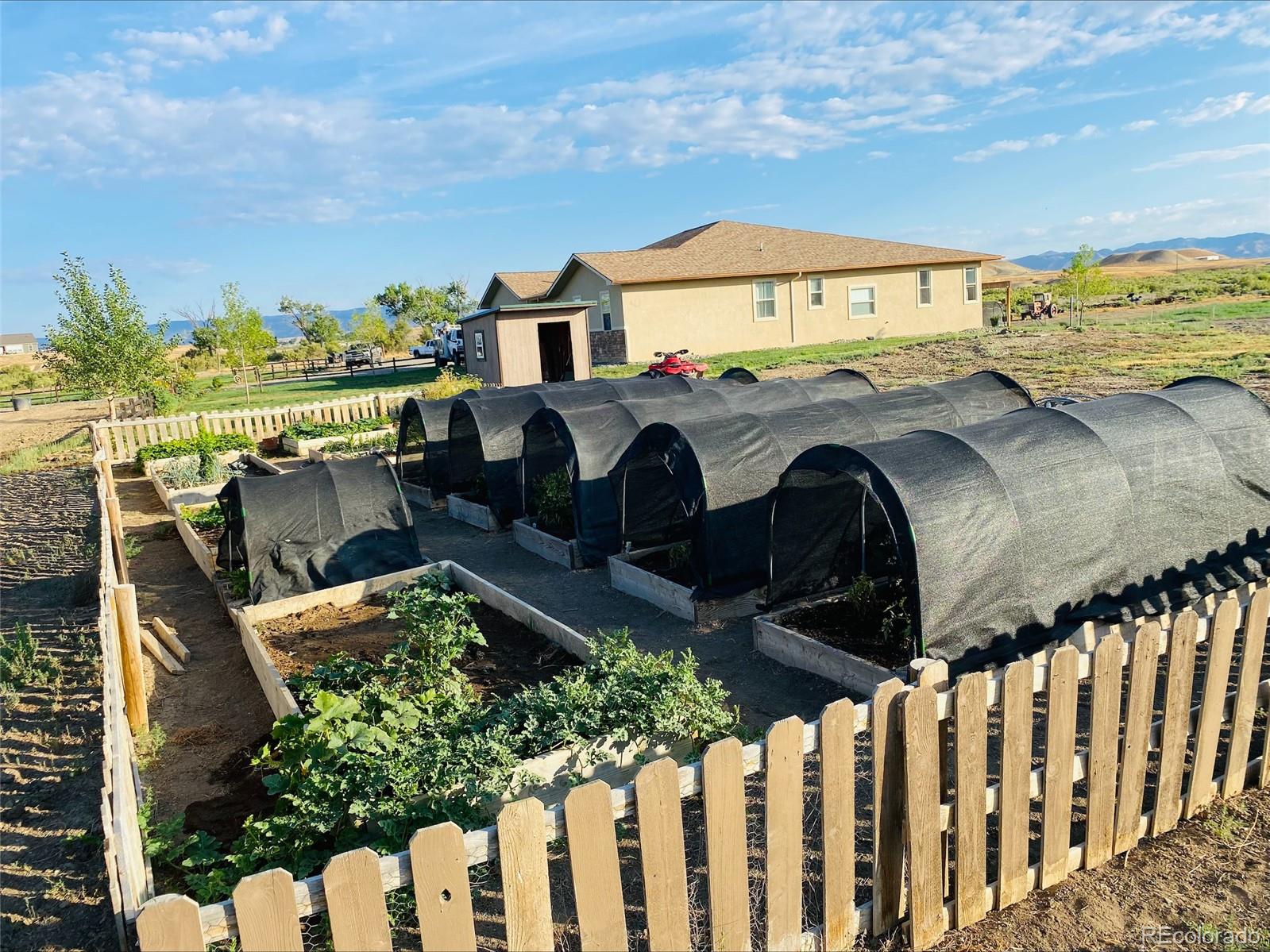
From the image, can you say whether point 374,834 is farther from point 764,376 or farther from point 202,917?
point 764,376

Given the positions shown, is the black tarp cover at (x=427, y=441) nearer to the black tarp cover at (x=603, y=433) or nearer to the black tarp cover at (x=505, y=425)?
the black tarp cover at (x=505, y=425)

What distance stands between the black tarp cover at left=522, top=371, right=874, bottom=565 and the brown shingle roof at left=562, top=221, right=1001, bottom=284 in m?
20.8

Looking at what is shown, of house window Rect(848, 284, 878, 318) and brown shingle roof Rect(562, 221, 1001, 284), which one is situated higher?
brown shingle roof Rect(562, 221, 1001, 284)

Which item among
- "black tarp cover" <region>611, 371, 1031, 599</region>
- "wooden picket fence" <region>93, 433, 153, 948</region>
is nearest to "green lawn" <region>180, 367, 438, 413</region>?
"black tarp cover" <region>611, 371, 1031, 599</region>

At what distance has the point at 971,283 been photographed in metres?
40.7

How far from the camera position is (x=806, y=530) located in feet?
27.2

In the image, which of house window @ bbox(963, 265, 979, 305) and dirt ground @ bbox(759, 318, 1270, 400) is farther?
house window @ bbox(963, 265, 979, 305)

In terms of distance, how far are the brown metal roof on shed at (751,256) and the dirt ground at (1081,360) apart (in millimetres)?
6137

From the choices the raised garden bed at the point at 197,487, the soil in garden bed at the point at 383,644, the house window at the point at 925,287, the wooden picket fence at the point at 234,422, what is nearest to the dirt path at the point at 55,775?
the soil in garden bed at the point at 383,644

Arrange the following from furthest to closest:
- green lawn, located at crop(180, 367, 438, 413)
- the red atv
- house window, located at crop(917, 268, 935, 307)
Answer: house window, located at crop(917, 268, 935, 307), green lawn, located at crop(180, 367, 438, 413), the red atv

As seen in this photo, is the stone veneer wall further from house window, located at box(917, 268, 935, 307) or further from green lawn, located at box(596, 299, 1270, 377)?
house window, located at box(917, 268, 935, 307)

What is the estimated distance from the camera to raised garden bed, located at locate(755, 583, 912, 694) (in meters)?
6.82

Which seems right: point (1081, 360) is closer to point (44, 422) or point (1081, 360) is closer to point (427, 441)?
point (427, 441)

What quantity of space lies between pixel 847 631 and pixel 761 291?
30.9 m
